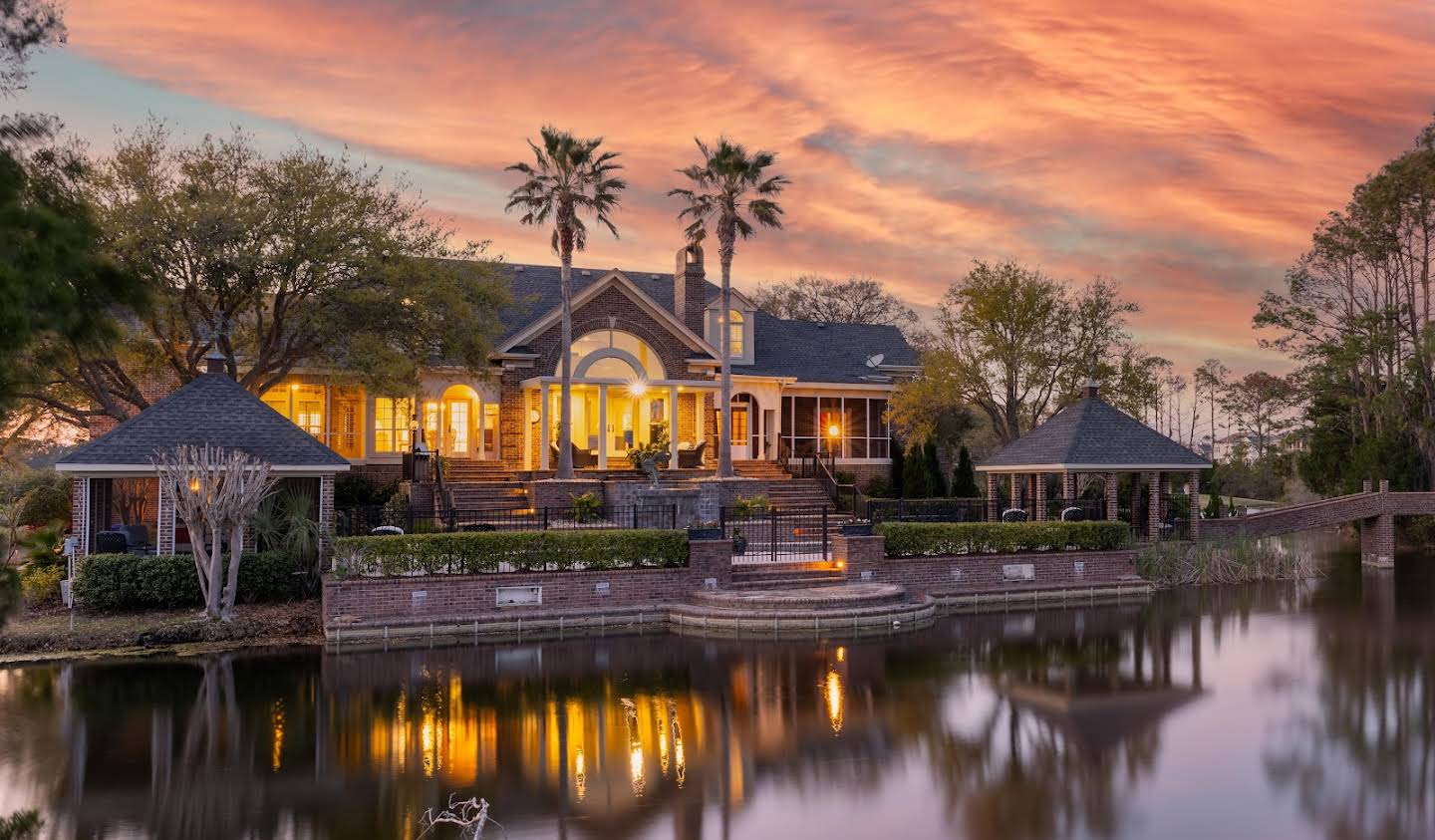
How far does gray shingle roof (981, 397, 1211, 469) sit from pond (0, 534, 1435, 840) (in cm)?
937

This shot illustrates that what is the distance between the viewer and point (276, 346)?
25.7 m

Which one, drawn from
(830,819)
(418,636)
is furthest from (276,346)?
(830,819)

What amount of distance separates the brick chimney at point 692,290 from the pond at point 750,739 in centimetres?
1831

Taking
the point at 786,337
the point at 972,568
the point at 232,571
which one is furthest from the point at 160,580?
the point at 786,337

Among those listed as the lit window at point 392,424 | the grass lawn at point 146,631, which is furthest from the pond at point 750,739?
the lit window at point 392,424

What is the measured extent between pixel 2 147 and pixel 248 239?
60.9 ft

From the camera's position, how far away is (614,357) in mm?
31828

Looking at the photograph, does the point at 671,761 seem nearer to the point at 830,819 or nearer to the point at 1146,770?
the point at 830,819

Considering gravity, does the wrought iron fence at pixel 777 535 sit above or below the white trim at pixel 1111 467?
below

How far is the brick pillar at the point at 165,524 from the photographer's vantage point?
19281 mm

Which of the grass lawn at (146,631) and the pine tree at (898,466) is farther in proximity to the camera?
the pine tree at (898,466)

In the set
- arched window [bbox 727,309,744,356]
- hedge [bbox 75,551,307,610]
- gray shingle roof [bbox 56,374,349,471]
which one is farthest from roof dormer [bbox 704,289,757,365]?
hedge [bbox 75,551,307,610]

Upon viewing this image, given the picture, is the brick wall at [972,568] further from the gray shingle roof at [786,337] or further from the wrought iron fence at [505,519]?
the gray shingle roof at [786,337]

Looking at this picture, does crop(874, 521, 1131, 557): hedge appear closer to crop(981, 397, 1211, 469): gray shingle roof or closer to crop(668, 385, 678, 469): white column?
crop(981, 397, 1211, 469): gray shingle roof
